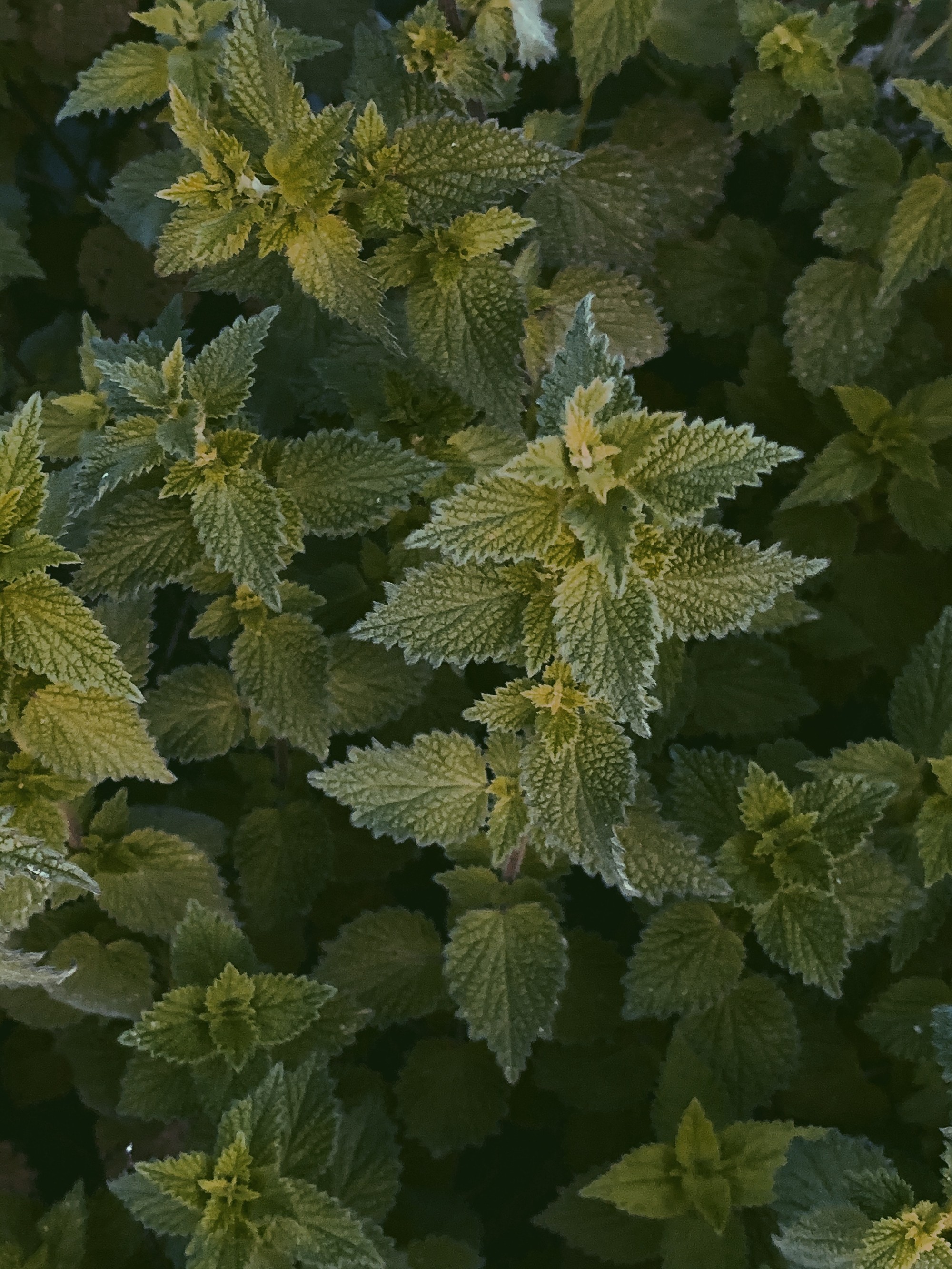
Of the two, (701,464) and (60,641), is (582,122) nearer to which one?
(701,464)

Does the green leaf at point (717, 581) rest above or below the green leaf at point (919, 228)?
below

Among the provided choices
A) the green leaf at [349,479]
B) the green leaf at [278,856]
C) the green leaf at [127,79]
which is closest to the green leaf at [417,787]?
the green leaf at [349,479]

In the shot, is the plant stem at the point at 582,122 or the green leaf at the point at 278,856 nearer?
the green leaf at the point at 278,856

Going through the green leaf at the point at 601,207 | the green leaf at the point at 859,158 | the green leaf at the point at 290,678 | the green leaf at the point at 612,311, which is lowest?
the green leaf at the point at 290,678

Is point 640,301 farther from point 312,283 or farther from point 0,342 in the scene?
point 0,342

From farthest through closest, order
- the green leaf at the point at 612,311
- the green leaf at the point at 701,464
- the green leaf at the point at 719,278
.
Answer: the green leaf at the point at 719,278 → the green leaf at the point at 612,311 → the green leaf at the point at 701,464

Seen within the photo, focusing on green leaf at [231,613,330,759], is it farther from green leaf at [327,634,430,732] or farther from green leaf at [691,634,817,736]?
green leaf at [691,634,817,736]

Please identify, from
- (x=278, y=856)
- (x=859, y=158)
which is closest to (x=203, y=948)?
(x=278, y=856)

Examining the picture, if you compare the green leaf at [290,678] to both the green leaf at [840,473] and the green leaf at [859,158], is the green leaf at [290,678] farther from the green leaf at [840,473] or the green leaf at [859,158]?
the green leaf at [859,158]
